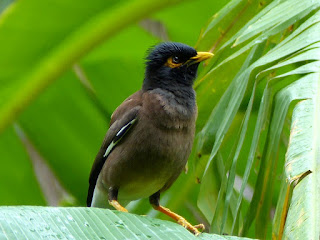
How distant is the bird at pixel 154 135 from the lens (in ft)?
9.22

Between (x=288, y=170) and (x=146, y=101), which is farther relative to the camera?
(x=146, y=101)

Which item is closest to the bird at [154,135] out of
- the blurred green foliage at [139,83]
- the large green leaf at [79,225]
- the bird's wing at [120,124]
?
the bird's wing at [120,124]

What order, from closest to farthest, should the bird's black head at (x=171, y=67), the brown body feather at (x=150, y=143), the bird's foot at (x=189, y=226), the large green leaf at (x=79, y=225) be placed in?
the large green leaf at (x=79, y=225) < the bird's foot at (x=189, y=226) < the brown body feather at (x=150, y=143) < the bird's black head at (x=171, y=67)

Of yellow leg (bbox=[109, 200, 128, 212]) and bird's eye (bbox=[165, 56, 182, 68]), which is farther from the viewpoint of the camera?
bird's eye (bbox=[165, 56, 182, 68])

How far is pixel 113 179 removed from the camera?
9.79 feet

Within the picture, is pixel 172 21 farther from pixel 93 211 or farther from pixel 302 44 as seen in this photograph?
pixel 93 211

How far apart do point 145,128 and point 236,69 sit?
492 mm

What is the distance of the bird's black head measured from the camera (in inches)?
121

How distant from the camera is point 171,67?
315 cm

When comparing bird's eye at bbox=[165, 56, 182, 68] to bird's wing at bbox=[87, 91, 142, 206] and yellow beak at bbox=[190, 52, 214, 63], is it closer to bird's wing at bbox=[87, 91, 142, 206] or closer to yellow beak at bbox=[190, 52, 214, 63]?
yellow beak at bbox=[190, 52, 214, 63]

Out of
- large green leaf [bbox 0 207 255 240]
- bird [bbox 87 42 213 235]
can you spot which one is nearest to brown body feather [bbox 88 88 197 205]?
bird [bbox 87 42 213 235]

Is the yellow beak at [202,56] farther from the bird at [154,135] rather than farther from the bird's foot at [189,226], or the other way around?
the bird's foot at [189,226]

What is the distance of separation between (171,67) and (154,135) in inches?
19.5

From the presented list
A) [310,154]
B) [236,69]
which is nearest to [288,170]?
[310,154]
